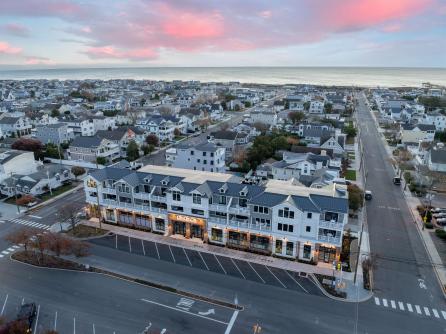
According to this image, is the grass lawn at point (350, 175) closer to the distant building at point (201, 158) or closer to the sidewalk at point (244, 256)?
the distant building at point (201, 158)

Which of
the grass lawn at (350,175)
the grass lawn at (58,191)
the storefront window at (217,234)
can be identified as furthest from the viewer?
the grass lawn at (350,175)

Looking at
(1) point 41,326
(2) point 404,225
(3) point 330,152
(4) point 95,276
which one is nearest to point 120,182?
(4) point 95,276

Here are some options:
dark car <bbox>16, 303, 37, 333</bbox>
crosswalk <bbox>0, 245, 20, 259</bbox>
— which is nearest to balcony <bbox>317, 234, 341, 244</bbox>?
dark car <bbox>16, 303, 37, 333</bbox>

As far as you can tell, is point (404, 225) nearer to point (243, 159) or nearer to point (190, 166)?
point (243, 159)

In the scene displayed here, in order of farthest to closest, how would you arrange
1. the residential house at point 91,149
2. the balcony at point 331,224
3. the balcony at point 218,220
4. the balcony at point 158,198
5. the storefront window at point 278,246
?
the residential house at point 91,149, the balcony at point 158,198, the balcony at point 218,220, the storefront window at point 278,246, the balcony at point 331,224

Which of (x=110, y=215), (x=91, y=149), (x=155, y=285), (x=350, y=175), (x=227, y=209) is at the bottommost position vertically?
(x=155, y=285)

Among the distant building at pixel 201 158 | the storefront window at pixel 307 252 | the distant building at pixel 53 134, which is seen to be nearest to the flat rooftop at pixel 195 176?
the storefront window at pixel 307 252

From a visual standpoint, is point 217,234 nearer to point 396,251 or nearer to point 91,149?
point 396,251

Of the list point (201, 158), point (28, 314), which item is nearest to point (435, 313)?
point (28, 314)
